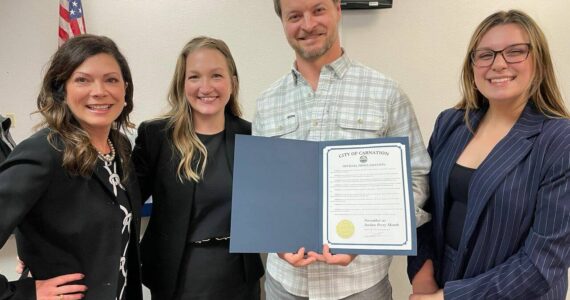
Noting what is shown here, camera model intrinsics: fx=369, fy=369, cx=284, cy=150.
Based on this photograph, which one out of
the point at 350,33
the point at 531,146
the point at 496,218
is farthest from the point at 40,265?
the point at 350,33

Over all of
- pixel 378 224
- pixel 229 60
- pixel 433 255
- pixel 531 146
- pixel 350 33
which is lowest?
pixel 433 255

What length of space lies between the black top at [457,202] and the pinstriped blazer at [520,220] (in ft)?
0.16

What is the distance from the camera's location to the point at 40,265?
1203 millimetres

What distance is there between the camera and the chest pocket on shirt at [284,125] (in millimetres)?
1528

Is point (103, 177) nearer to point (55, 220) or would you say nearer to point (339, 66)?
point (55, 220)

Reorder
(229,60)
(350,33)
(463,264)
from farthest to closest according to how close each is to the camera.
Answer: (350,33)
(229,60)
(463,264)

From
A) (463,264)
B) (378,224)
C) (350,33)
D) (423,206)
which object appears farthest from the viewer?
(350,33)

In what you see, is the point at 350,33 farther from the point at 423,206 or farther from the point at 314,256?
the point at 314,256

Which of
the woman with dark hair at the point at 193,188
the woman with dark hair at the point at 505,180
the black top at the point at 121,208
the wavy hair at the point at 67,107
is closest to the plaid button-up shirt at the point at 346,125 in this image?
the woman with dark hair at the point at 505,180

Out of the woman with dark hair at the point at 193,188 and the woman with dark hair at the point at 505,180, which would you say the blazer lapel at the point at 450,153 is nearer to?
the woman with dark hair at the point at 505,180

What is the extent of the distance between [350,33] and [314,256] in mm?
1561

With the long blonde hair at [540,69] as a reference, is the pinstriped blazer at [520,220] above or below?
below

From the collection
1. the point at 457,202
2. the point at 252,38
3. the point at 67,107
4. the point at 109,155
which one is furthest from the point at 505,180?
the point at 252,38

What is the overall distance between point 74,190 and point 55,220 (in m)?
0.11
